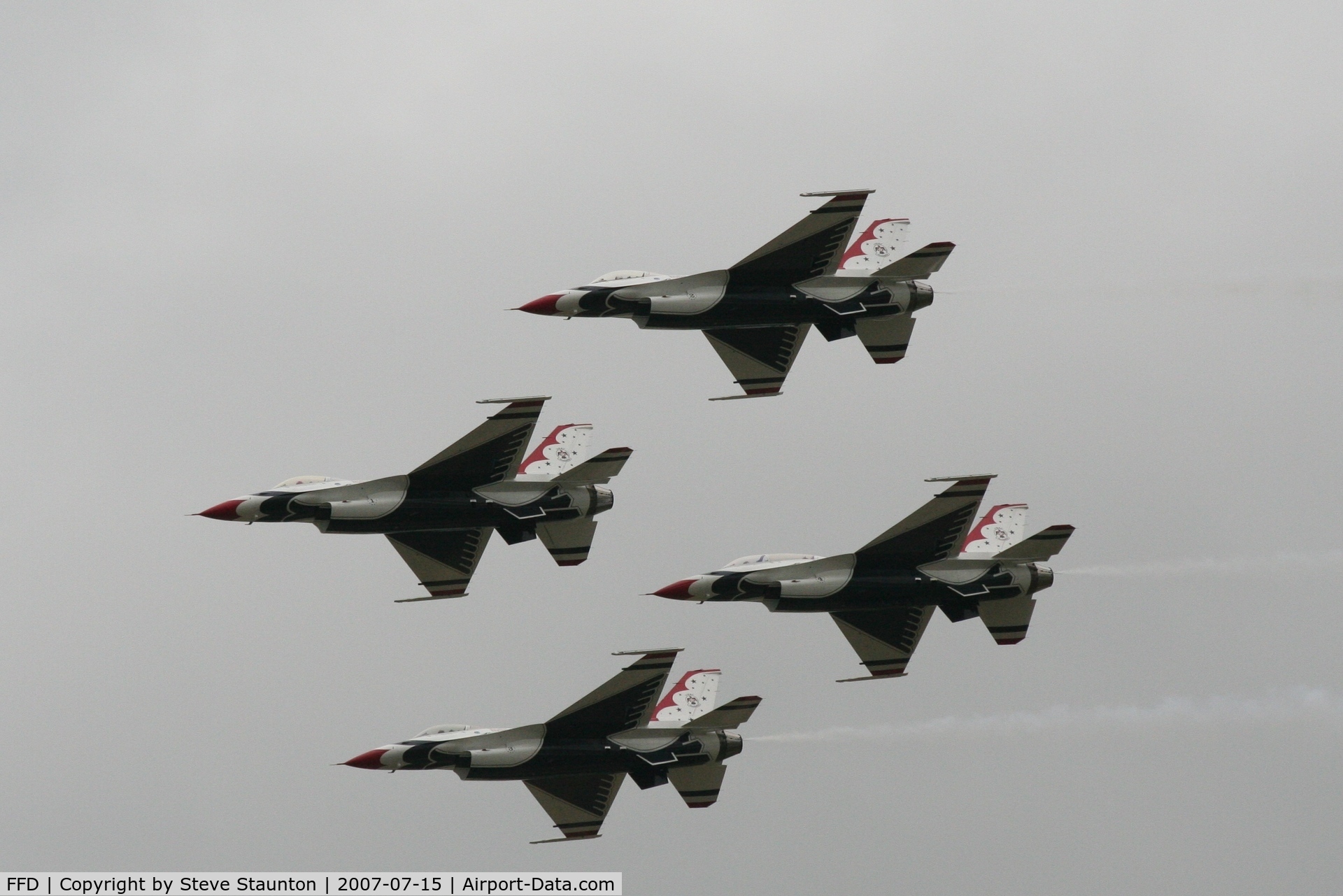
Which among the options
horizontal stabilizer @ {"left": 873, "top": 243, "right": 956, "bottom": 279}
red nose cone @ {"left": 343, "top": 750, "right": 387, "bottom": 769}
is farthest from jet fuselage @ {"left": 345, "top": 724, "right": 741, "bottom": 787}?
horizontal stabilizer @ {"left": 873, "top": 243, "right": 956, "bottom": 279}

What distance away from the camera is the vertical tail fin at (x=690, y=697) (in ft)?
295

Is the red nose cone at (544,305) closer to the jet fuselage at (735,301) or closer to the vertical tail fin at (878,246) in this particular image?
the jet fuselage at (735,301)

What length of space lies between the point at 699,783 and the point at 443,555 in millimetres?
12570

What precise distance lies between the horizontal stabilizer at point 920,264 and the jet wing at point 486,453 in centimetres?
1335

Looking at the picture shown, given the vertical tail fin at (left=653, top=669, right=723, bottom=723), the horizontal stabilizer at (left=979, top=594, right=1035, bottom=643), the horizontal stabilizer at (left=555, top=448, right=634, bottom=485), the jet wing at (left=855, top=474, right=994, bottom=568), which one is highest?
the horizontal stabilizer at (left=555, top=448, right=634, bottom=485)

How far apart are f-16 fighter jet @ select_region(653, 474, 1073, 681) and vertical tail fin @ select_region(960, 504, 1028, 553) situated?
693 mm

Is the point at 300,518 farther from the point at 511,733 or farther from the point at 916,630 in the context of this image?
the point at 916,630

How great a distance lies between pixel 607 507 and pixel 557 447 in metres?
2.94

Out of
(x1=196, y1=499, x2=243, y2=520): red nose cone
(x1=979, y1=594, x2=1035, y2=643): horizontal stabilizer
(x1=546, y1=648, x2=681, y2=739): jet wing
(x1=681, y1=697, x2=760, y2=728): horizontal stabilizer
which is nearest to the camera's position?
(x1=196, y1=499, x2=243, y2=520): red nose cone

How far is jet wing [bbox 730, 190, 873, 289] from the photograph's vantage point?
85562mm

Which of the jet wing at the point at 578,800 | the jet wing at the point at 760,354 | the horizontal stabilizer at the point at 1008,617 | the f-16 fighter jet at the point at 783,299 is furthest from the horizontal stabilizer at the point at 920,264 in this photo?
the jet wing at the point at 578,800

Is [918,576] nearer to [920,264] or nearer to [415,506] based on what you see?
[920,264]

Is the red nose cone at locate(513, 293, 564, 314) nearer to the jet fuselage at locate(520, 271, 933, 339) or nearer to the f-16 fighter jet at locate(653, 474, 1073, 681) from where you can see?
the jet fuselage at locate(520, 271, 933, 339)

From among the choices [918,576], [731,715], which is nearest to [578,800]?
[731,715]
